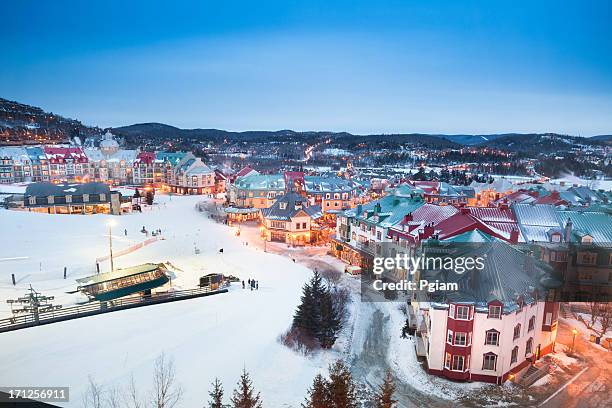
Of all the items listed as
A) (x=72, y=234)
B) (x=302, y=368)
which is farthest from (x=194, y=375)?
(x=72, y=234)

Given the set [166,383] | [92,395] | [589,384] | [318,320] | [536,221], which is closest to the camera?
[92,395]

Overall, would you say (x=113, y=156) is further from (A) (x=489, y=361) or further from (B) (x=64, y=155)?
(A) (x=489, y=361)

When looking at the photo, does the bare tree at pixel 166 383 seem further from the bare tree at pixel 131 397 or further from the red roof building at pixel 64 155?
the red roof building at pixel 64 155

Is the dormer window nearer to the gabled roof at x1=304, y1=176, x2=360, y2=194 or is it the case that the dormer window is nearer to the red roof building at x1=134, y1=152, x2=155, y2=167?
the gabled roof at x1=304, y1=176, x2=360, y2=194

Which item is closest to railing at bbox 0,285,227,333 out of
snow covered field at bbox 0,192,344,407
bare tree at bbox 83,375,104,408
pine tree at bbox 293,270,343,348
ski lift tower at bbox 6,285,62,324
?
ski lift tower at bbox 6,285,62,324

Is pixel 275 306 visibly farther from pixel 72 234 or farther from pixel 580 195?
pixel 580 195

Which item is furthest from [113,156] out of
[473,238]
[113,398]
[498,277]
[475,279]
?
Answer: [498,277]
